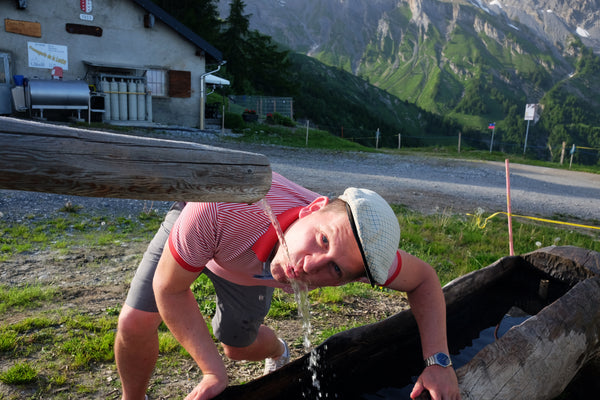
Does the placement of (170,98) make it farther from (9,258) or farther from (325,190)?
(9,258)

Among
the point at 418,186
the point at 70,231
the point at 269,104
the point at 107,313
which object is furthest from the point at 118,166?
the point at 269,104

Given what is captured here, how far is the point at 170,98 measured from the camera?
19219 millimetres

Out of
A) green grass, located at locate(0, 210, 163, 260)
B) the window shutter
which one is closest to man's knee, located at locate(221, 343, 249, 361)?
green grass, located at locate(0, 210, 163, 260)

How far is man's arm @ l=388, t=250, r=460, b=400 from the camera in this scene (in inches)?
81.6

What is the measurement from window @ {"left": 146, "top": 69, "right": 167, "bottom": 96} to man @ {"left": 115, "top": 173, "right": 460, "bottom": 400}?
17.7 m

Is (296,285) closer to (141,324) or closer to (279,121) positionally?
(141,324)

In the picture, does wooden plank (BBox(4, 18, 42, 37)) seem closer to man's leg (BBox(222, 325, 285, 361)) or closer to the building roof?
the building roof

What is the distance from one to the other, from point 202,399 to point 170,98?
1852cm

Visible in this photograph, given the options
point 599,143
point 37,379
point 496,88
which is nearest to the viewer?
point 37,379

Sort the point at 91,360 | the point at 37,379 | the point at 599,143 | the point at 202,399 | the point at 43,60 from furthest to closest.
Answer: the point at 599,143
the point at 43,60
the point at 91,360
the point at 37,379
the point at 202,399

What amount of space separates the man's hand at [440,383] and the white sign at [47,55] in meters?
Answer: 18.0

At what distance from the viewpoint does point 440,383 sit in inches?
80.6

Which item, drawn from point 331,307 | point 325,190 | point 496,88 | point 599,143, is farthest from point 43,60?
point 496,88

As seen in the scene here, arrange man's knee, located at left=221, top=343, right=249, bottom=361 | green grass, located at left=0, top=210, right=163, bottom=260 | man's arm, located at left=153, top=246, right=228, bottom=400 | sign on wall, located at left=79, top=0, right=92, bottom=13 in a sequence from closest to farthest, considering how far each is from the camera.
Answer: man's arm, located at left=153, top=246, right=228, bottom=400 → man's knee, located at left=221, top=343, right=249, bottom=361 → green grass, located at left=0, top=210, right=163, bottom=260 → sign on wall, located at left=79, top=0, right=92, bottom=13
